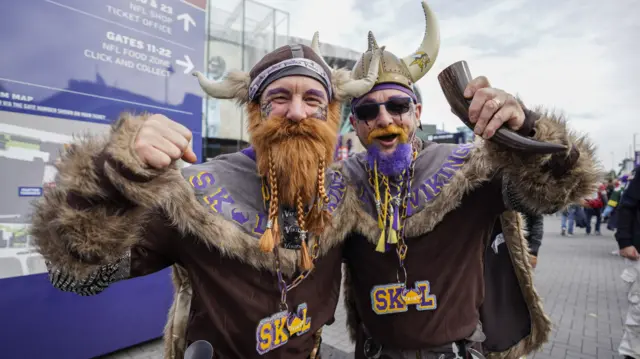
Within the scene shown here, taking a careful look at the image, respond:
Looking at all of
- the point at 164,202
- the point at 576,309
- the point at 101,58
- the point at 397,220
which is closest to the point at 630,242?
the point at 576,309

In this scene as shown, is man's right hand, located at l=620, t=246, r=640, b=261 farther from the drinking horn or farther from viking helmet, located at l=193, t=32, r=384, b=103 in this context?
viking helmet, located at l=193, t=32, r=384, b=103

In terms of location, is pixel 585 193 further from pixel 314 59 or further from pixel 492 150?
pixel 314 59

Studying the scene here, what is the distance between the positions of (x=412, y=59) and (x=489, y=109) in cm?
104

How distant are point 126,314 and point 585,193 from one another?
380 centimetres

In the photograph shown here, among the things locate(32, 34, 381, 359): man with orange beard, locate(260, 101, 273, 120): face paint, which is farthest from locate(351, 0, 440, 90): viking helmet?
locate(260, 101, 273, 120): face paint

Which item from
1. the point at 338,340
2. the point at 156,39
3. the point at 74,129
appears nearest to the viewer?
the point at 74,129

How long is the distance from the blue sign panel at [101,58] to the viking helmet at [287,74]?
102 cm

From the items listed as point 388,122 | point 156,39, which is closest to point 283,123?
point 388,122

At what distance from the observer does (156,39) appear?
3.59 meters

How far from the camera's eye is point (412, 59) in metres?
2.15

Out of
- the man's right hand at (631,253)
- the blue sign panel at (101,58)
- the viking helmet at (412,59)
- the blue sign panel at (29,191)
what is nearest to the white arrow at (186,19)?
the blue sign panel at (101,58)

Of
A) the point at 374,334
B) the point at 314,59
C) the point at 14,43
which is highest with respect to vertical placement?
the point at 14,43

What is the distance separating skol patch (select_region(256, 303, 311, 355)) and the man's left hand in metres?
0.98

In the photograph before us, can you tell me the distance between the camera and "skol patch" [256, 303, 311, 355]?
146cm
